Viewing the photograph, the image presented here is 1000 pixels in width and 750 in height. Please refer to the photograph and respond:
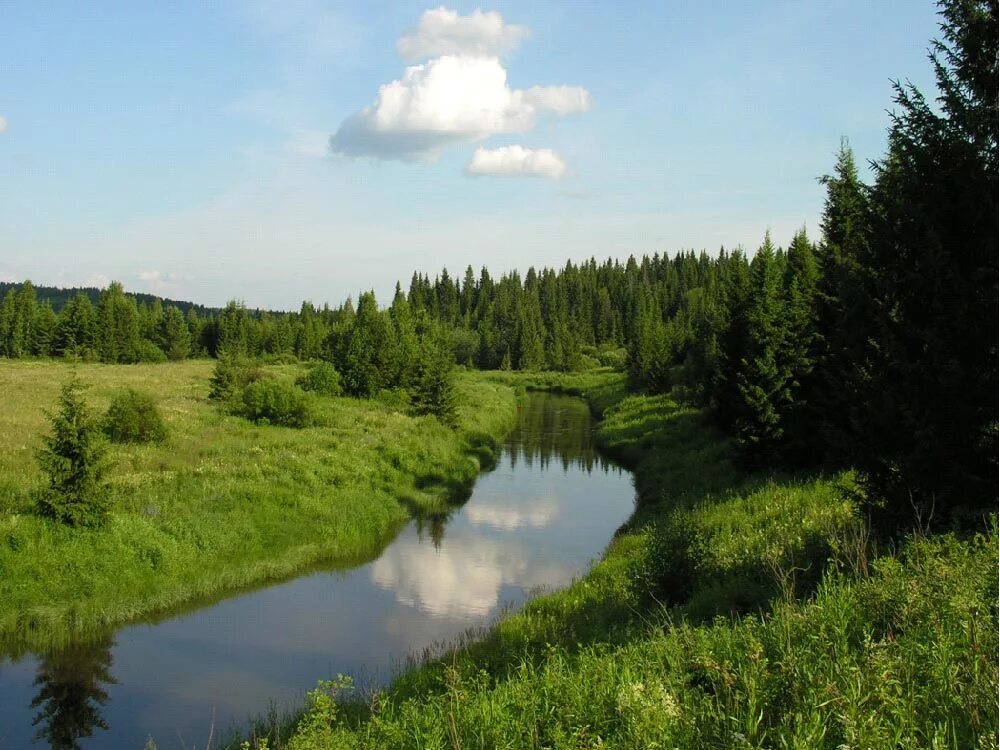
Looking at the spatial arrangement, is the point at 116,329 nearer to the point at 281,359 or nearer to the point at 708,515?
the point at 281,359

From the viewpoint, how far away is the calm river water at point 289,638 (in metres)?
12.4

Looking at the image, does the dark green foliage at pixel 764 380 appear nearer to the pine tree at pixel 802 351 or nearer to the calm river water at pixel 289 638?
the pine tree at pixel 802 351

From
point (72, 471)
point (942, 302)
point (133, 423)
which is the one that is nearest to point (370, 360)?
point (133, 423)

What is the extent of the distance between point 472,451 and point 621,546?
18.7m

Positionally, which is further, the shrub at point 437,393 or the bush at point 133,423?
the shrub at point 437,393

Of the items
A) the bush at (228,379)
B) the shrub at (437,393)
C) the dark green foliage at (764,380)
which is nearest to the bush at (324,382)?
the bush at (228,379)

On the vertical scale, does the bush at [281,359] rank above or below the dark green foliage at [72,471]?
above

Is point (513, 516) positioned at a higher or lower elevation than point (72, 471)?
lower

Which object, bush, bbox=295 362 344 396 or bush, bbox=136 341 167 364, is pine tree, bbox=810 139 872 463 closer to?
bush, bbox=295 362 344 396

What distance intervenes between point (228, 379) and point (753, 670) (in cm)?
4069

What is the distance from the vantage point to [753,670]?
19.1 ft

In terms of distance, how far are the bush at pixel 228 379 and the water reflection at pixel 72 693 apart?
2655cm

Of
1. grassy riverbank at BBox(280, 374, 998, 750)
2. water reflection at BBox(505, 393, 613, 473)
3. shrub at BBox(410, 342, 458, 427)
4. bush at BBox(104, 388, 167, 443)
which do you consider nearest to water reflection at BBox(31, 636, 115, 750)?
grassy riverbank at BBox(280, 374, 998, 750)

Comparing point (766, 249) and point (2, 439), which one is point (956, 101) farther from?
point (2, 439)
